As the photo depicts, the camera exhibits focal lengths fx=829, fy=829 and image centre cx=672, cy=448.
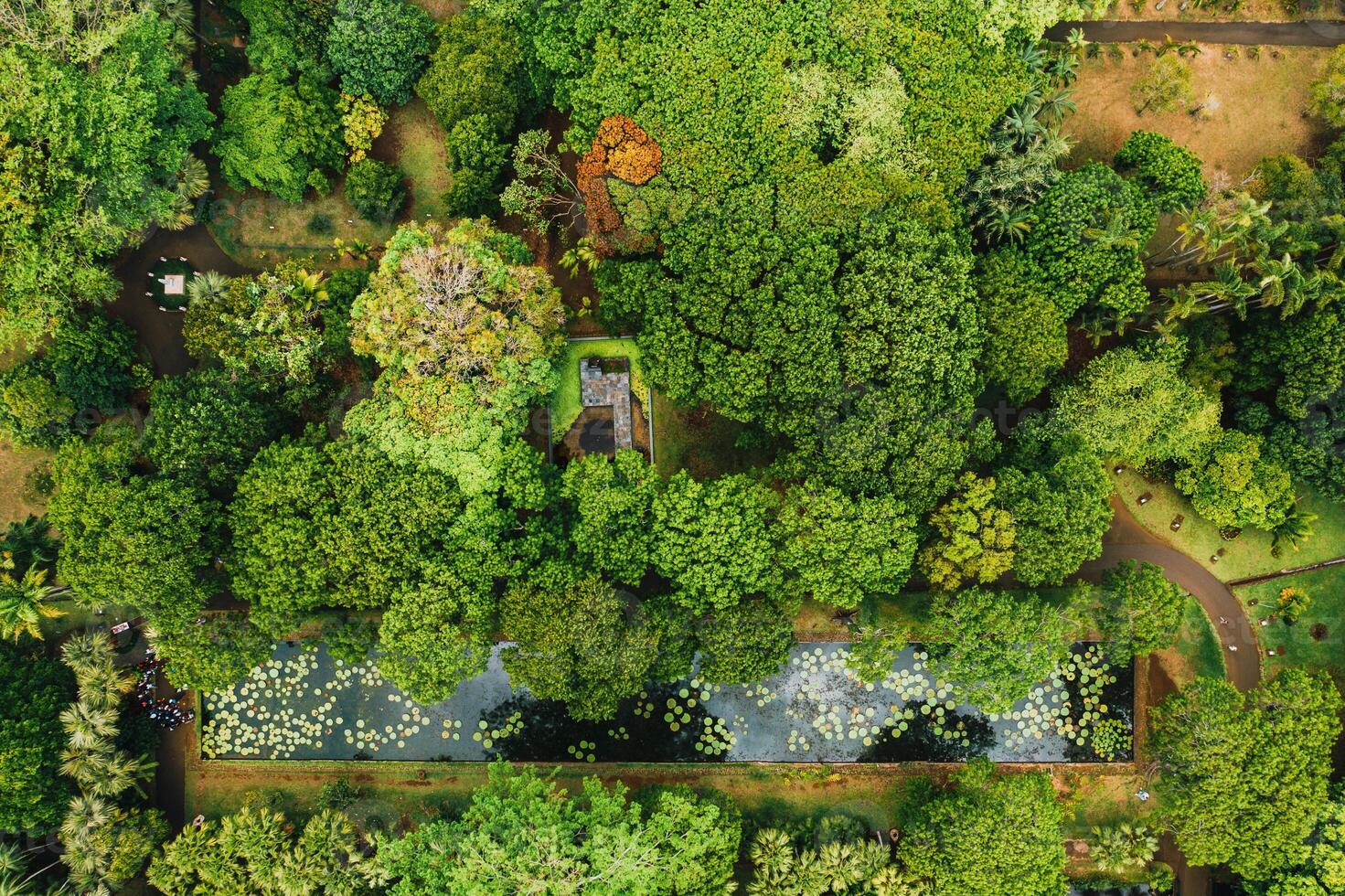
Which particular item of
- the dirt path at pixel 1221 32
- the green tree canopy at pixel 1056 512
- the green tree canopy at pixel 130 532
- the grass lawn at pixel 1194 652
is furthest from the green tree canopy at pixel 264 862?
the dirt path at pixel 1221 32

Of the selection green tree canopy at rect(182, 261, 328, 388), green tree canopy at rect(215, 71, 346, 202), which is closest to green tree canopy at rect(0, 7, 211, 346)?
green tree canopy at rect(215, 71, 346, 202)

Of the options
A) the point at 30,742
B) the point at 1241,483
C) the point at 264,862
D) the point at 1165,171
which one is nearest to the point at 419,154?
the point at 30,742

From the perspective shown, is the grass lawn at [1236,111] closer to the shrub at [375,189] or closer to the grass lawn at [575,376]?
the grass lawn at [575,376]

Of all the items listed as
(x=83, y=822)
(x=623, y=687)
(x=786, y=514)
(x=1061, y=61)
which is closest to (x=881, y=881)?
(x=623, y=687)

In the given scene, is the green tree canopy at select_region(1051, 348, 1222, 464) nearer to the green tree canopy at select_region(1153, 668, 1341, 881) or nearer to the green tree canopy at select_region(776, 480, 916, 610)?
the green tree canopy at select_region(776, 480, 916, 610)

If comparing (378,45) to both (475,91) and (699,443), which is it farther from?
(699,443)

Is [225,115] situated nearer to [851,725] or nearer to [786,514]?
[786,514]
